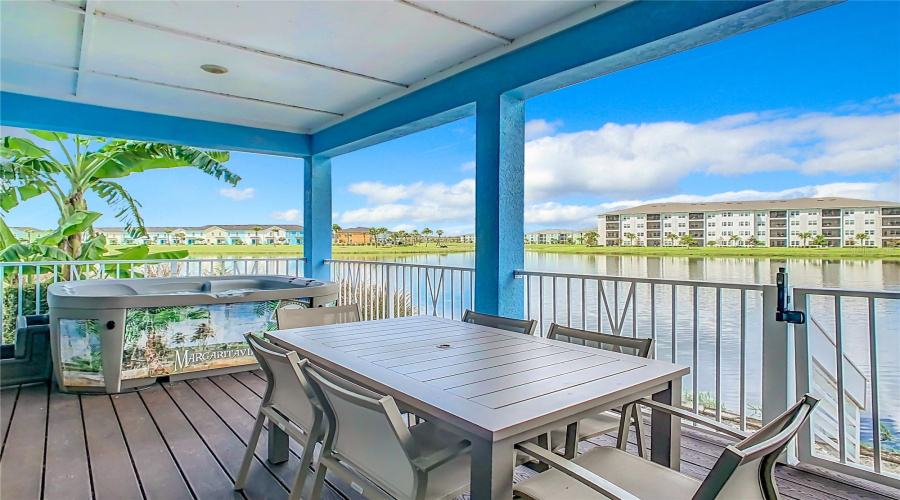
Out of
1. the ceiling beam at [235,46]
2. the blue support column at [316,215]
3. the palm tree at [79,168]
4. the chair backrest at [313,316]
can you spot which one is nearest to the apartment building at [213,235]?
the blue support column at [316,215]

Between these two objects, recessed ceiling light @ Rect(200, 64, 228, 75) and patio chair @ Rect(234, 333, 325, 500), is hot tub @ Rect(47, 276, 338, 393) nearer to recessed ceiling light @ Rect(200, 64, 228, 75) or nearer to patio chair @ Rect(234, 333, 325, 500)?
recessed ceiling light @ Rect(200, 64, 228, 75)

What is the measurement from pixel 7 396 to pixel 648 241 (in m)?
5.02

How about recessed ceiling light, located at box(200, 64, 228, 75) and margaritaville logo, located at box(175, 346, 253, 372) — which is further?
recessed ceiling light, located at box(200, 64, 228, 75)

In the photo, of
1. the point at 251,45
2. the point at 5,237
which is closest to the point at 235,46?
the point at 251,45

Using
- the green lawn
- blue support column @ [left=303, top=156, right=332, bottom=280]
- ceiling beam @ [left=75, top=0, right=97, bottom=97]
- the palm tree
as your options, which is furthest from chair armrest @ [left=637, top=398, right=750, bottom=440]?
the palm tree

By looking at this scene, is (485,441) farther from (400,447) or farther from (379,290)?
(379,290)

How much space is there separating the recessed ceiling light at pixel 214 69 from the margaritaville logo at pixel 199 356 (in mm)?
2362

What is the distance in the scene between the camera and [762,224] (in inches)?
135

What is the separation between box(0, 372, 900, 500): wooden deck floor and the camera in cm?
215

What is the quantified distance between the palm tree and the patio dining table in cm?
484

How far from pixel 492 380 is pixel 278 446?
Result: 1.43 metres

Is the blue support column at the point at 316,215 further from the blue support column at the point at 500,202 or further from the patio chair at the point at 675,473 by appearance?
the patio chair at the point at 675,473

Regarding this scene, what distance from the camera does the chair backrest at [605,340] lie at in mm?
2043

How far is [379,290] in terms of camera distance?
559 cm
